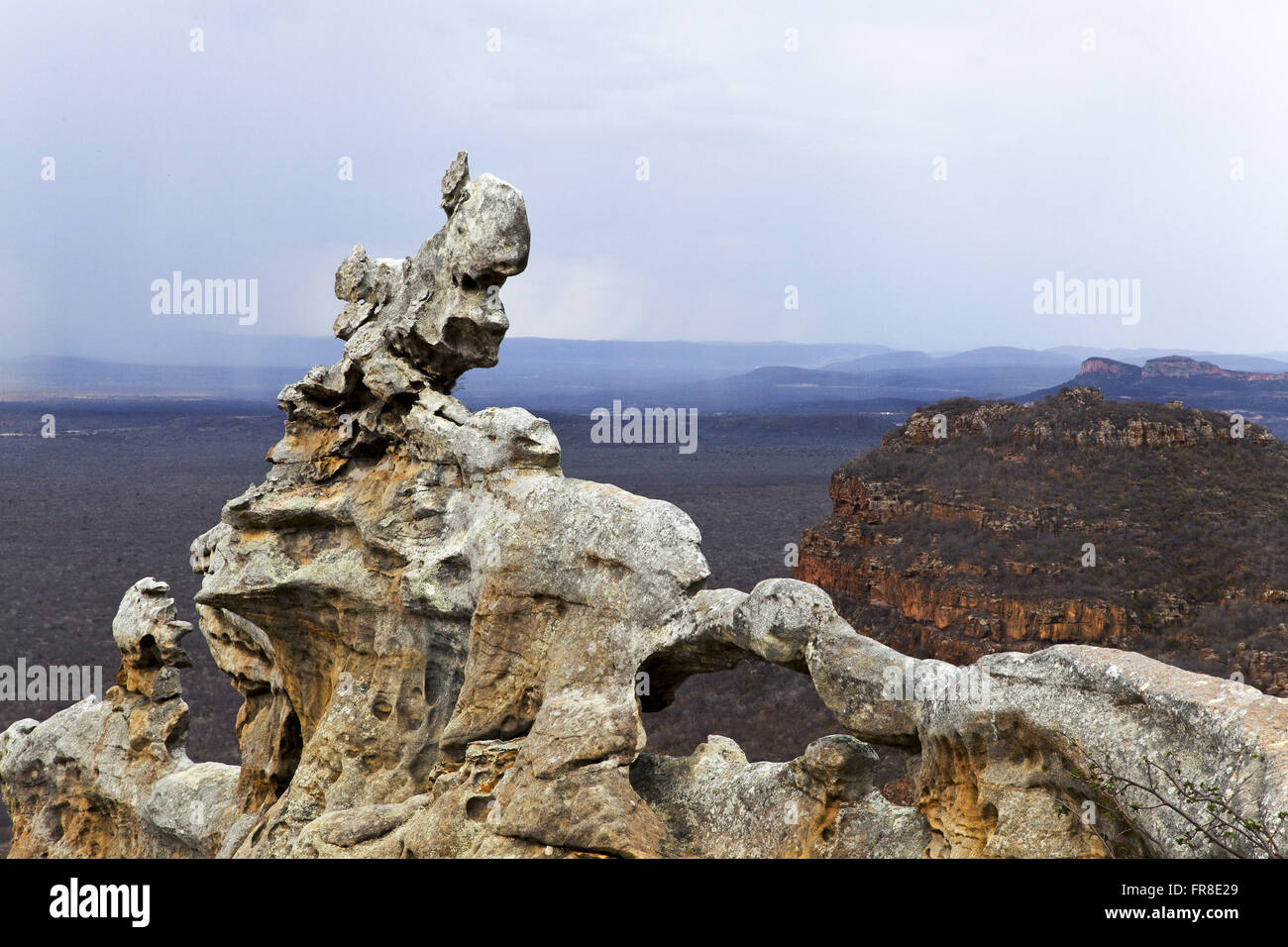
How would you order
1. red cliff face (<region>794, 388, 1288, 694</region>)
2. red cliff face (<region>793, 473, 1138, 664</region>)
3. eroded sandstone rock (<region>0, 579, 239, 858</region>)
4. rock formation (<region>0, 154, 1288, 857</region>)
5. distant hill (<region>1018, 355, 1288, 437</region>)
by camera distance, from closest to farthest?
1. rock formation (<region>0, 154, 1288, 857</region>)
2. eroded sandstone rock (<region>0, 579, 239, 858</region>)
3. red cliff face (<region>794, 388, 1288, 694</region>)
4. red cliff face (<region>793, 473, 1138, 664</region>)
5. distant hill (<region>1018, 355, 1288, 437</region>)

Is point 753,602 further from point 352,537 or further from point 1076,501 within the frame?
point 1076,501

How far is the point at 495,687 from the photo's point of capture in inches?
452

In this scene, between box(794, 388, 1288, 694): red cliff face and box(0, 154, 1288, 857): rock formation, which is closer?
box(0, 154, 1288, 857): rock formation

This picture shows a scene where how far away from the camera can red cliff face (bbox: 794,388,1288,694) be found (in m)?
38.8

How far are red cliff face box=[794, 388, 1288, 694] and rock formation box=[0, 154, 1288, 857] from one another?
2587cm

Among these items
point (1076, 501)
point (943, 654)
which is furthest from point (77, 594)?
point (1076, 501)

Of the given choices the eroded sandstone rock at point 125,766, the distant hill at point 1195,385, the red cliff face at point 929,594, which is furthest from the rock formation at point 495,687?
the distant hill at point 1195,385

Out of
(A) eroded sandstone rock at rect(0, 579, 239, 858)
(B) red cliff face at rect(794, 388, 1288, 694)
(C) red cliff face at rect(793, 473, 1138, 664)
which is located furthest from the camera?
(C) red cliff face at rect(793, 473, 1138, 664)

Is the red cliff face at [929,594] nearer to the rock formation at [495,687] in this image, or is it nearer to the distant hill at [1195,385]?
the rock formation at [495,687]

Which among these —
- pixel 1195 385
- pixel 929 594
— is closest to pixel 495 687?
pixel 929 594

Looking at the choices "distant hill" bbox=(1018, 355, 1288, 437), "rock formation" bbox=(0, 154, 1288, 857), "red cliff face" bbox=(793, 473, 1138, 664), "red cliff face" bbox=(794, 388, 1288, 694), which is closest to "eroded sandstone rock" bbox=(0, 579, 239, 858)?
"rock formation" bbox=(0, 154, 1288, 857)

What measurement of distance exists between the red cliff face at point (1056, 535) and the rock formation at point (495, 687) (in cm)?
2587

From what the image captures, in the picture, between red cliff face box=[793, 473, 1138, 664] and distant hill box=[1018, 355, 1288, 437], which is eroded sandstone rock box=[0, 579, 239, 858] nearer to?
red cliff face box=[793, 473, 1138, 664]

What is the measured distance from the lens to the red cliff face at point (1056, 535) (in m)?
38.8
